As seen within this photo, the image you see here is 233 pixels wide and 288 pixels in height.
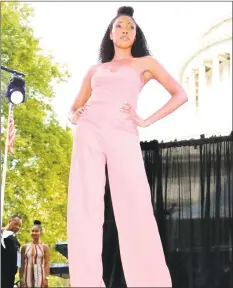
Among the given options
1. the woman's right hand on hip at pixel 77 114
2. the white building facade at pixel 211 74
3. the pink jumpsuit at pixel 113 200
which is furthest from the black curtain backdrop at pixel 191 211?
the white building facade at pixel 211 74

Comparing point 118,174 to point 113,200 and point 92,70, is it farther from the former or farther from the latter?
point 92,70

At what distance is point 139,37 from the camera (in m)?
2.53

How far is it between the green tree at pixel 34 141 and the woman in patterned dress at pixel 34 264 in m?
4.87

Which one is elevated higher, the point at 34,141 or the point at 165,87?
the point at 34,141

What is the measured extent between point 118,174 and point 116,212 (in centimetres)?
14

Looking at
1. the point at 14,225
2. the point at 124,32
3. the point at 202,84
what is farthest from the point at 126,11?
the point at 202,84

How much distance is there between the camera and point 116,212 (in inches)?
86.7

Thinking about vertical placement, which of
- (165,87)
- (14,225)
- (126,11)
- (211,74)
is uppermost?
(211,74)

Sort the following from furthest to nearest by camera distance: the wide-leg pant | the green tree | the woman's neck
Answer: the green tree < the woman's neck < the wide-leg pant

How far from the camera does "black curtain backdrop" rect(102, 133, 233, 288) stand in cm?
332

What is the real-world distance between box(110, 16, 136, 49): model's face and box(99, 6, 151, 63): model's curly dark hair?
56 mm

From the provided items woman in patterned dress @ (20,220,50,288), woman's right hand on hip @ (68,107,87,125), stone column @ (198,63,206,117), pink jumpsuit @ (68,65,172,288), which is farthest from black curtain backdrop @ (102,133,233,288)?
stone column @ (198,63,206,117)

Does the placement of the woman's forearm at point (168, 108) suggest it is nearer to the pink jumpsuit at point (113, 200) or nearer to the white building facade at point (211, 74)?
the pink jumpsuit at point (113, 200)

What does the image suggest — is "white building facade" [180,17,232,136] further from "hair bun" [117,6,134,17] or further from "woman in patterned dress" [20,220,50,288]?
"hair bun" [117,6,134,17]
